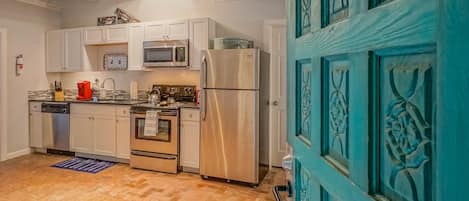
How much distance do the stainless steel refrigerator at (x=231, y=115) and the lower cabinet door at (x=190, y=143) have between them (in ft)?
0.53

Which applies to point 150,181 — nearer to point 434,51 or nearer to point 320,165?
point 320,165

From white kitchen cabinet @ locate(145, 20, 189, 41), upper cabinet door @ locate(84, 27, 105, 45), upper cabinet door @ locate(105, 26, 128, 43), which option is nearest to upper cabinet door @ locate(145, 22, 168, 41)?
white kitchen cabinet @ locate(145, 20, 189, 41)

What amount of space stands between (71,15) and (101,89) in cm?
150

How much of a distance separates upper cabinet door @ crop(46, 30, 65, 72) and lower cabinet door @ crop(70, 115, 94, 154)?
3.67 ft

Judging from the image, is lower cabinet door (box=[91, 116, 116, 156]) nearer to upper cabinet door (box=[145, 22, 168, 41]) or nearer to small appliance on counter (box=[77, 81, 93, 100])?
small appliance on counter (box=[77, 81, 93, 100])

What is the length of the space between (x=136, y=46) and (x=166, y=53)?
619mm

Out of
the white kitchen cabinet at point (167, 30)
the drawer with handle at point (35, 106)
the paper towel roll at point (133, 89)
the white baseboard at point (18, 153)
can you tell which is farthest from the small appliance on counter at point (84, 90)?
the white kitchen cabinet at point (167, 30)

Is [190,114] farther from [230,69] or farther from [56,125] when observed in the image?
[56,125]

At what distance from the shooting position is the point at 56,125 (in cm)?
477

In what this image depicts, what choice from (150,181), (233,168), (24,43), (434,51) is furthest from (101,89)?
(434,51)

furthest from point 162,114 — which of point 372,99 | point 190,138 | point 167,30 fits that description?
point 372,99

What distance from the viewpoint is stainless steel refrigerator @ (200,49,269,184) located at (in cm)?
349

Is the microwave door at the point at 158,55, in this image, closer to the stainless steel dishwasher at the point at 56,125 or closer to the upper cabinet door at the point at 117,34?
the upper cabinet door at the point at 117,34

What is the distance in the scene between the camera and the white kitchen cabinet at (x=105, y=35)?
4617 mm
